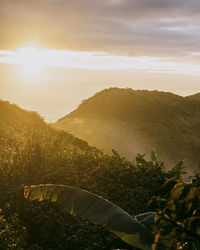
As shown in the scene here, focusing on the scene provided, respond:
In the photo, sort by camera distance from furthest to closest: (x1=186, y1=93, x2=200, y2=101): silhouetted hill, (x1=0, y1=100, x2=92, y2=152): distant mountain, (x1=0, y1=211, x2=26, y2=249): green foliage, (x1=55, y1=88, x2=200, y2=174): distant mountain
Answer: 1. (x1=186, y1=93, x2=200, y2=101): silhouetted hill
2. (x1=55, y1=88, x2=200, y2=174): distant mountain
3. (x1=0, y1=100, x2=92, y2=152): distant mountain
4. (x1=0, y1=211, x2=26, y2=249): green foliage

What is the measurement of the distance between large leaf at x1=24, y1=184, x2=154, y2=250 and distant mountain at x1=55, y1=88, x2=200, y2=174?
24.1 m

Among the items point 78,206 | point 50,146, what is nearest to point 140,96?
point 50,146

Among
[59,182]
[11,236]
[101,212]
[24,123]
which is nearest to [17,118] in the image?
[24,123]

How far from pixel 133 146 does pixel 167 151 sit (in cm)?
281

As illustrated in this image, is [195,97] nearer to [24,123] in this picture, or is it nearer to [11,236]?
[24,123]

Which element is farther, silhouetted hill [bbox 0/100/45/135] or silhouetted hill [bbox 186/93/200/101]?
silhouetted hill [bbox 186/93/200/101]

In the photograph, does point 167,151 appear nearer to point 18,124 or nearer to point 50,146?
point 18,124

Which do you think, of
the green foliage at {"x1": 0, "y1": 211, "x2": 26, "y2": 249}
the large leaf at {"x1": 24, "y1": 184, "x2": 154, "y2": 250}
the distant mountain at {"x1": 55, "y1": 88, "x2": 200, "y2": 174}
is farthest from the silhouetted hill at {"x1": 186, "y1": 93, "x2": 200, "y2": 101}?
the large leaf at {"x1": 24, "y1": 184, "x2": 154, "y2": 250}

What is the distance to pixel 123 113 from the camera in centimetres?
3875

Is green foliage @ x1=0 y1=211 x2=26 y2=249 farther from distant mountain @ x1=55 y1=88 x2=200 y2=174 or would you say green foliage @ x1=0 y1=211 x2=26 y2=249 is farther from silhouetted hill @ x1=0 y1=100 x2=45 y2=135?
distant mountain @ x1=55 y1=88 x2=200 y2=174

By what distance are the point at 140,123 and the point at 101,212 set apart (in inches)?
1264

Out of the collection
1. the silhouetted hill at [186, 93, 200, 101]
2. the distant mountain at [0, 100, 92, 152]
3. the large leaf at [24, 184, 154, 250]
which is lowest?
the large leaf at [24, 184, 154, 250]

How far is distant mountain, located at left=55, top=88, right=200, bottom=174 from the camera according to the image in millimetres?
32062

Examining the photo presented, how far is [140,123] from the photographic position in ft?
121
